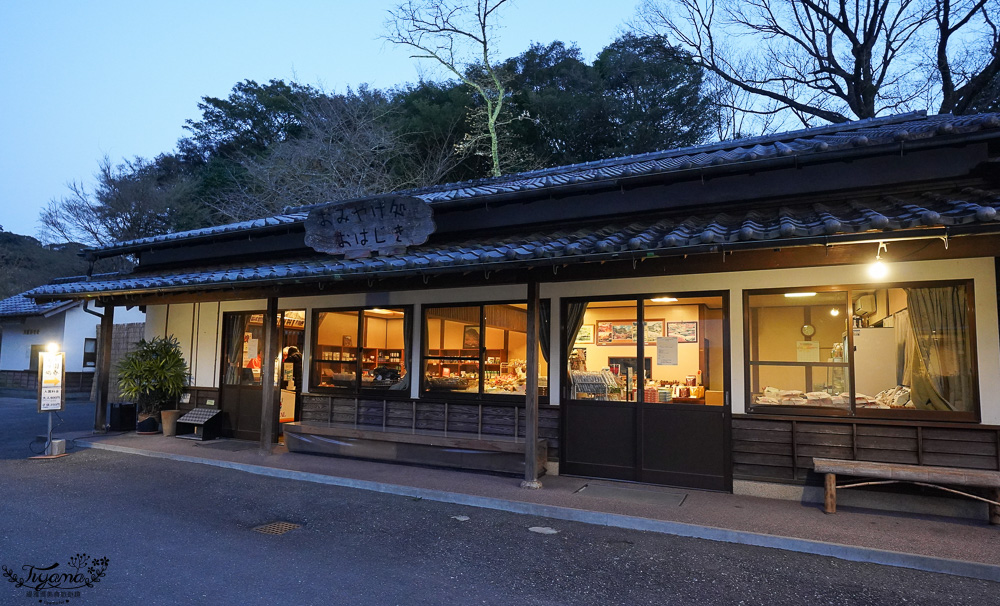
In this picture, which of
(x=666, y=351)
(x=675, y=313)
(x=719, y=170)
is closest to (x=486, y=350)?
(x=666, y=351)

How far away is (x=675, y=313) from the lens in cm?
711

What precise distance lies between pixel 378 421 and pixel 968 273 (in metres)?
7.64

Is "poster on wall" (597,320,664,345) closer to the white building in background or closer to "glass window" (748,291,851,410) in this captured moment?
"glass window" (748,291,851,410)

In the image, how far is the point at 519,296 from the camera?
26.6ft

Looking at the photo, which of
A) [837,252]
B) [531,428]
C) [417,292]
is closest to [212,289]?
[417,292]

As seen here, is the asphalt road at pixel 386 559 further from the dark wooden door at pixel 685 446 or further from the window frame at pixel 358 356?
the window frame at pixel 358 356

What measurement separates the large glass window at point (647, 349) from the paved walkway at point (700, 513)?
3.79ft

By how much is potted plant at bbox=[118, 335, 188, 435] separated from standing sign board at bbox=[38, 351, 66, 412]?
1.83 meters

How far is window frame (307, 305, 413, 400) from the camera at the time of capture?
29.1 ft

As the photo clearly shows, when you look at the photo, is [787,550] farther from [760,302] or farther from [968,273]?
[968,273]

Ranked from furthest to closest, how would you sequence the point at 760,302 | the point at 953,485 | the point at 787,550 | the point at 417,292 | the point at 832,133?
the point at 417,292 < the point at 832,133 < the point at 760,302 < the point at 953,485 < the point at 787,550

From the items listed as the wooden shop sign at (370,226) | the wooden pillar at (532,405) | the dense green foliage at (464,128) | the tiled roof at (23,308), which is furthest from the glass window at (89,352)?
the wooden pillar at (532,405)

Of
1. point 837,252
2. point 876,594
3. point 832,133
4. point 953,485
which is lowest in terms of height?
point 876,594

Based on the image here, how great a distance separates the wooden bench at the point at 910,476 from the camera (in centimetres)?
520
